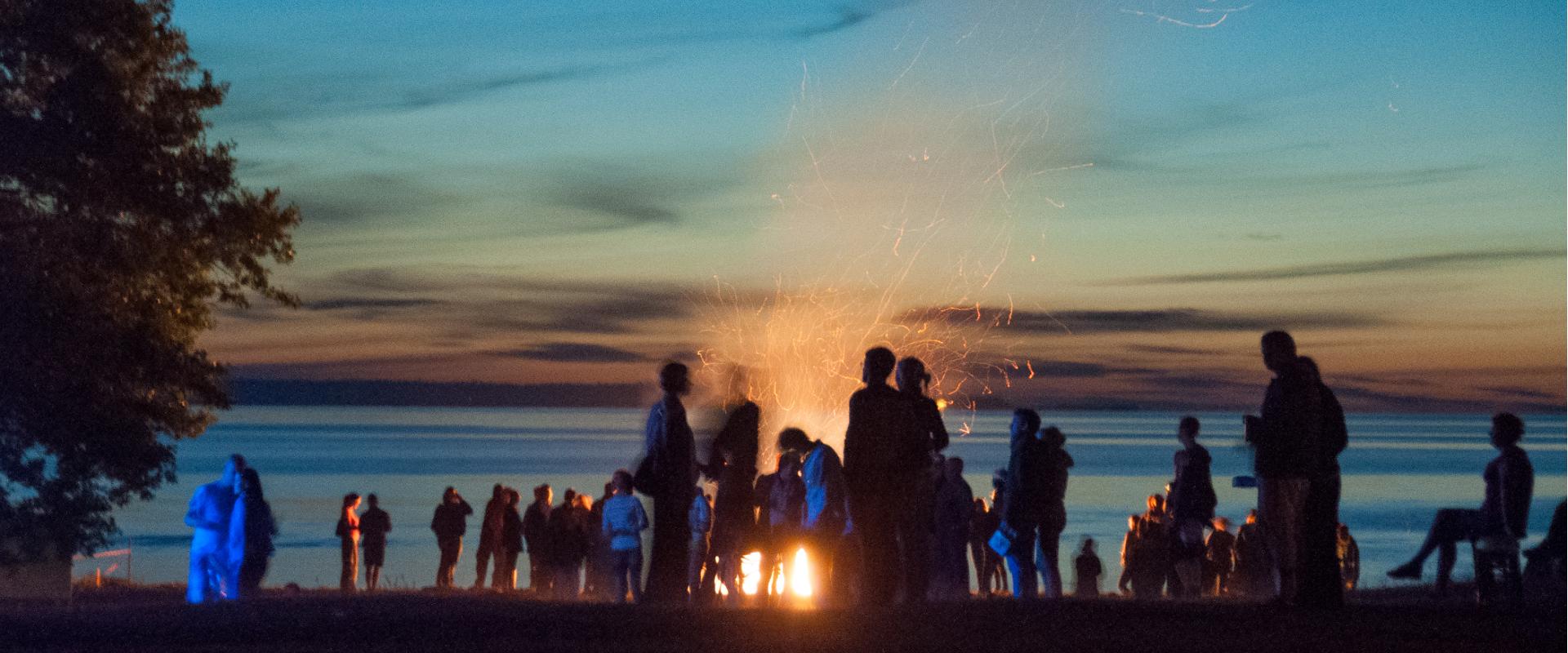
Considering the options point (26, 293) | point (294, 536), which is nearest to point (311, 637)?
point (26, 293)

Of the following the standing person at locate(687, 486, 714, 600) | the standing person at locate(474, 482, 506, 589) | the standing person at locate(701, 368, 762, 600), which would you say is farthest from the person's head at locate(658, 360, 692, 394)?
the standing person at locate(474, 482, 506, 589)

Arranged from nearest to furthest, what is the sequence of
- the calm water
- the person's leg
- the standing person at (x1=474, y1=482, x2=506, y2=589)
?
the person's leg < the standing person at (x1=474, y1=482, x2=506, y2=589) < the calm water

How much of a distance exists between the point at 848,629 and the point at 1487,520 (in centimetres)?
455

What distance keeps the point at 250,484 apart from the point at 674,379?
599cm

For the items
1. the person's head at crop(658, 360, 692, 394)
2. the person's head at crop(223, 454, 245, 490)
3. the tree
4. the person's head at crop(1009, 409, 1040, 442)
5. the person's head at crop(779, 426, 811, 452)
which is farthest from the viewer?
the tree

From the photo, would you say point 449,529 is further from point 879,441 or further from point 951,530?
point 879,441

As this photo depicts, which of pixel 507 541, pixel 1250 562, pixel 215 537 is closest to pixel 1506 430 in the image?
pixel 1250 562

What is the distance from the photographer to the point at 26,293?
17344 mm

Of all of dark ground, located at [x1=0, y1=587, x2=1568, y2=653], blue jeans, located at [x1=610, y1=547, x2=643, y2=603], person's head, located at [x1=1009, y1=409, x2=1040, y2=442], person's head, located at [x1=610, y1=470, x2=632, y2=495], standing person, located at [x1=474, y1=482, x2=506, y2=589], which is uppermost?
person's head, located at [x1=1009, y1=409, x2=1040, y2=442]

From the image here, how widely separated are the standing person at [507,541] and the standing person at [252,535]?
5.80 meters

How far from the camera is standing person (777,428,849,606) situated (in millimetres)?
11367

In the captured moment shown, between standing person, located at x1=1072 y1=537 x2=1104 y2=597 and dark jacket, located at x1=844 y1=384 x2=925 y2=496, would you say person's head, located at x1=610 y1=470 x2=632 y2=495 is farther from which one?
standing person, located at x1=1072 y1=537 x2=1104 y2=597

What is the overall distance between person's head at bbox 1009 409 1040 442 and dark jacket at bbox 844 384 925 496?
9.87ft

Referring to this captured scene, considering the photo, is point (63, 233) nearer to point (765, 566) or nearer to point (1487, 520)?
point (765, 566)
